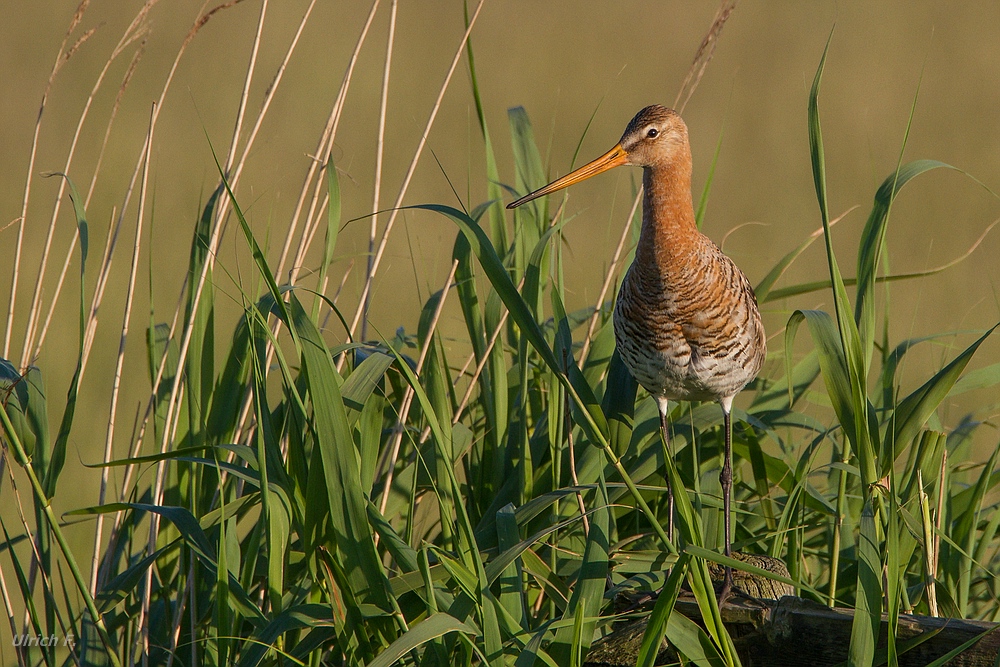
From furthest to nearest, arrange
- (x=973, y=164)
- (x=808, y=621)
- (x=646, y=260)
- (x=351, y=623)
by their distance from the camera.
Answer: (x=973, y=164) → (x=646, y=260) → (x=351, y=623) → (x=808, y=621)

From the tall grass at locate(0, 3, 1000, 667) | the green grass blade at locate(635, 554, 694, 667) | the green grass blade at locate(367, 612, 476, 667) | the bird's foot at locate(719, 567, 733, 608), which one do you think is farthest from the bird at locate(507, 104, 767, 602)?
the green grass blade at locate(367, 612, 476, 667)

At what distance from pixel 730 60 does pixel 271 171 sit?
4110 millimetres

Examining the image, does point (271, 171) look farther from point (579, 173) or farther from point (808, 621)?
point (808, 621)

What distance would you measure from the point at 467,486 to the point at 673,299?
75 cm

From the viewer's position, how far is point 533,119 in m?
8.53

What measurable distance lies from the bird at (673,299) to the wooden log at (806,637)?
0.75 meters

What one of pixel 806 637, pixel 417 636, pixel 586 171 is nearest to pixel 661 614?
pixel 806 637

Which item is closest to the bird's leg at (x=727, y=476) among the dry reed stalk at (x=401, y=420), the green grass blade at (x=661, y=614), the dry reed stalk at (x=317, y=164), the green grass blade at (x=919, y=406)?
the green grass blade at (x=919, y=406)

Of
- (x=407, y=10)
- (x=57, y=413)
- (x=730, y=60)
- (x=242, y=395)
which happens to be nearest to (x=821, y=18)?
(x=730, y=60)

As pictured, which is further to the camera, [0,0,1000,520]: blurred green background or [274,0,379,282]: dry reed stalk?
[0,0,1000,520]: blurred green background

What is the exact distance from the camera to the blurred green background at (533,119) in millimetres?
6504

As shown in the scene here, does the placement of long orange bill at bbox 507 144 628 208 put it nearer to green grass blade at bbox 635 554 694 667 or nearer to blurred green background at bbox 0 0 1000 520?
green grass blade at bbox 635 554 694 667

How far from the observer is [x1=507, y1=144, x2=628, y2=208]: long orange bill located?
2.64 m

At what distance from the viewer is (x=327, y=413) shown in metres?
2.17
